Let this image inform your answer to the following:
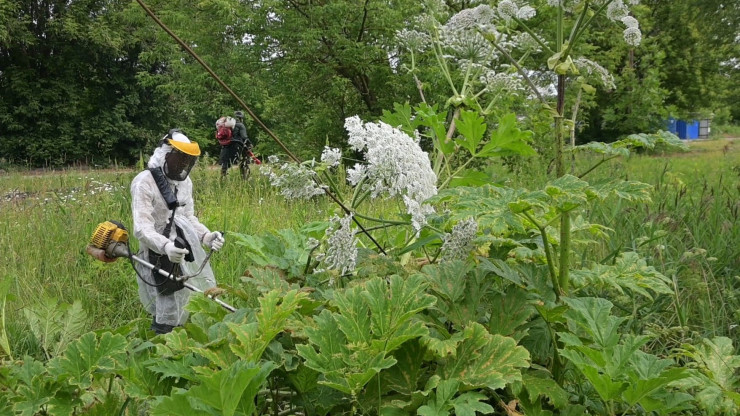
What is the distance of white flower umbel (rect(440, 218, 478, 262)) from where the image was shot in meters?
1.41

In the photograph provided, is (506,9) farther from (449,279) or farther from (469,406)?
(469,406)

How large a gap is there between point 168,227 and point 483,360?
162 centimetres

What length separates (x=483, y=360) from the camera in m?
1.05

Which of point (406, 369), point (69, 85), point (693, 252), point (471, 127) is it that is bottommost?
point (693, 252)

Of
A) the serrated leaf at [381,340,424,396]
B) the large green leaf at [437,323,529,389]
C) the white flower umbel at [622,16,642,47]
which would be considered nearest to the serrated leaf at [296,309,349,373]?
the serrated leaf at [381,340,424,396]

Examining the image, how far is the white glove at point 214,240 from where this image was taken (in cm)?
213

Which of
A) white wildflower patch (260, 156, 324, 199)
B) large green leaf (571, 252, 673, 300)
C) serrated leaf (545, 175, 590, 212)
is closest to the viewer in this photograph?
serrated leaf (545, 175, 590, 212)

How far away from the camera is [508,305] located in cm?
122

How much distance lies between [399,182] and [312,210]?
10.3 ft

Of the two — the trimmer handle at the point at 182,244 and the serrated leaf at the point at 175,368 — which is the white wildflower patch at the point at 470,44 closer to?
the trimmer handle at the point at 182,244

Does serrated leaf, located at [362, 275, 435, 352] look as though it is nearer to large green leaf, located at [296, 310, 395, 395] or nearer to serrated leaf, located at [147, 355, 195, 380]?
large green leaf, located at [296, 310, 395, 395]

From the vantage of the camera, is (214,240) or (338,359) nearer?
(338,359)

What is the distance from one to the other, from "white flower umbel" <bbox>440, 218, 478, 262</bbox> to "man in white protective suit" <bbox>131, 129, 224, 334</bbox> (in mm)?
1079

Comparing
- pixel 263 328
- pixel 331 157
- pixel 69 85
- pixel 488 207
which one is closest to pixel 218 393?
pixel 263 328
